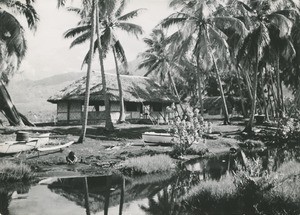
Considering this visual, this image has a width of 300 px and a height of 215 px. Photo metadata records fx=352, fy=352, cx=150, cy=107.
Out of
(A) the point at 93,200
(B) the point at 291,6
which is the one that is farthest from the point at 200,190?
(B) the point at 291,6

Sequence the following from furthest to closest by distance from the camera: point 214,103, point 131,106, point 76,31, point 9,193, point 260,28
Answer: point 214,103, point 131,106, point 76,31, point 260,28, point 9,193

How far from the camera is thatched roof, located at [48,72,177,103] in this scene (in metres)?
28.7

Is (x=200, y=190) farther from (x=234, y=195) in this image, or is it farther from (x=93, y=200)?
(x=93, y=200)

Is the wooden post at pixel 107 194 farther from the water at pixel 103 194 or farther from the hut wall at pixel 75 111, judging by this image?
the hut wall at pixel 75 111

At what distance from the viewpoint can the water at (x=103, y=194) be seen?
901 cm

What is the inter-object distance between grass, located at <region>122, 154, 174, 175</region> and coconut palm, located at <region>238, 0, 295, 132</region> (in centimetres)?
1169

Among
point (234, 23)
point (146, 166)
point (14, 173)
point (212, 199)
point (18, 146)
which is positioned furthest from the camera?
point (234, 23)

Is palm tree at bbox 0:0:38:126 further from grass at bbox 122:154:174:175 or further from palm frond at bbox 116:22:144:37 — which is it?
grass at bbox 122:154:174:175

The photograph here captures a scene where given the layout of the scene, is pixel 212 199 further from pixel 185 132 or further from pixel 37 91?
pixel 37 91

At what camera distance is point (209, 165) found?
15.2 meters

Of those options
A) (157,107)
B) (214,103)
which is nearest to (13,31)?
(157,107)

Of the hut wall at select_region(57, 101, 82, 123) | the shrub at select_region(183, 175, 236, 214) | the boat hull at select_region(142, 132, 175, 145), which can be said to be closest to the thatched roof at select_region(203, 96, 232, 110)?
the hut wall at select_region(57, 101, 82, 123)

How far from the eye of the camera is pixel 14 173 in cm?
1186

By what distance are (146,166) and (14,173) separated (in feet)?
15.5
